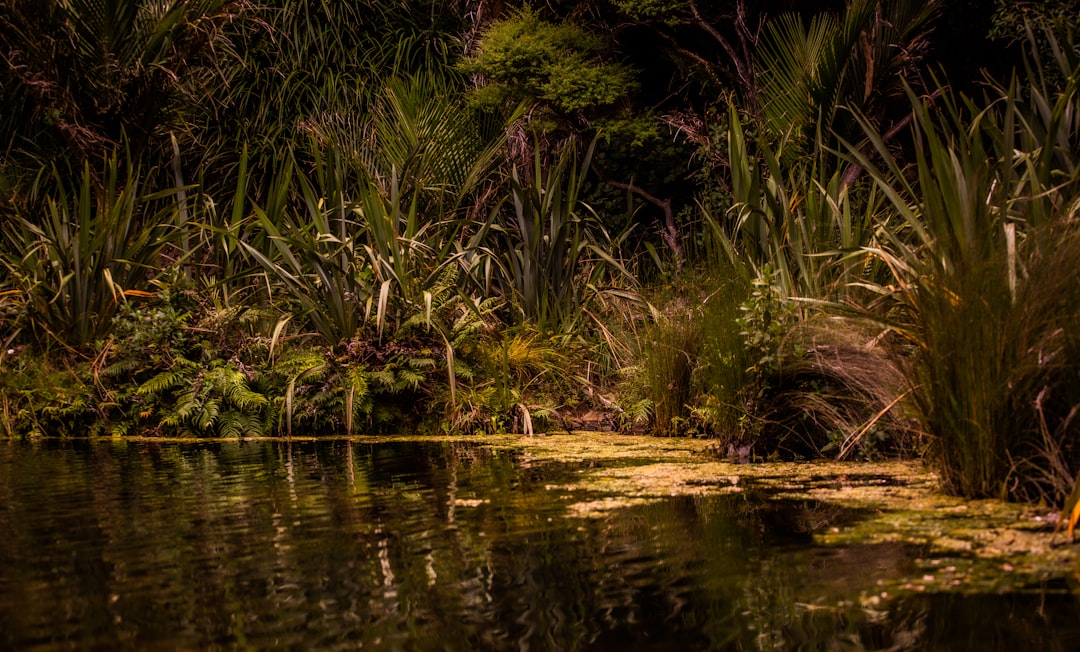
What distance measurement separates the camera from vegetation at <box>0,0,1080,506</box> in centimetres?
400

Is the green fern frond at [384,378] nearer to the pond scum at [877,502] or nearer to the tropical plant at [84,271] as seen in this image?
the pond scum at [877,502]

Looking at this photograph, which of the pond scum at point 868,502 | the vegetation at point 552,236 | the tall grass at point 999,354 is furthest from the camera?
the vegetation at point 552,236

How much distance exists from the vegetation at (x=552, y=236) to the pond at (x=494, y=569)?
650 mm

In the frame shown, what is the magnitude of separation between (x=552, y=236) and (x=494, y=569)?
4.67 metres

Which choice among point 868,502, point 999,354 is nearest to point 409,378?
point 868,502

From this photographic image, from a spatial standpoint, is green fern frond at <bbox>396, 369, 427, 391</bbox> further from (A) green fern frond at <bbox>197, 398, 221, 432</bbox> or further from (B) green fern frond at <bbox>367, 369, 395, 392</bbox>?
(A) green fern frond at <bbox>197, 398, 221, 432</bbox>

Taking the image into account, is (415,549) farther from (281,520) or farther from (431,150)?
(431,150)

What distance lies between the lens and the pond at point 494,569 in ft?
7.72

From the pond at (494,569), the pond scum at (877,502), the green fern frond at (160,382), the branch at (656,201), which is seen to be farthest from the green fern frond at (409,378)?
the branch at (656,201)

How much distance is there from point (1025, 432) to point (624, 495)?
1.35 meters

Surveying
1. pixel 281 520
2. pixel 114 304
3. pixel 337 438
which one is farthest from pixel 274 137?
pixel 281 520

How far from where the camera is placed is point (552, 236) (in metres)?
7.47

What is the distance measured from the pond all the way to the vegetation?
2.13 feet

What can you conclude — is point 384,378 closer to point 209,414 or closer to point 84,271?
point 209,414
